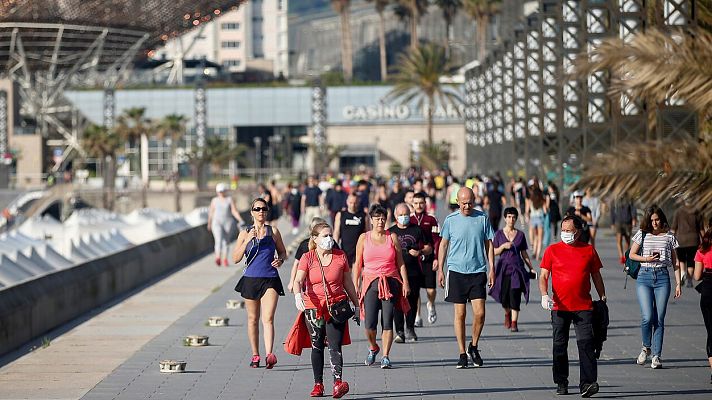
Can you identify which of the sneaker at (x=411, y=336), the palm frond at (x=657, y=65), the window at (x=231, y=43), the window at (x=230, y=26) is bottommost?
the sneaker at (x=411, y=336)

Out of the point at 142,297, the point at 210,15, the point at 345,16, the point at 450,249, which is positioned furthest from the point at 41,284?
the point at 345,16

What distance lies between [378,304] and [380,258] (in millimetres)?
460

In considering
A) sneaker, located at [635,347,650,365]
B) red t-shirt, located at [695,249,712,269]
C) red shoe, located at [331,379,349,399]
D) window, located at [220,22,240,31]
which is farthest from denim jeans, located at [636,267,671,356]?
window, located at [220,22,240,31]

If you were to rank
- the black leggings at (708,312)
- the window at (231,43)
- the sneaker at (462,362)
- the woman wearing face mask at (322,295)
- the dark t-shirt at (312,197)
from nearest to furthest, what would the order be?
the woman wearing face mask at (322,295)
the black leggings at (708,312)
the sneaker at (462,362)
the dark t-shirt at (312,197)
the window at (231,43)

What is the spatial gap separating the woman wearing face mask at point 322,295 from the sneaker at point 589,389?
1.85 metres

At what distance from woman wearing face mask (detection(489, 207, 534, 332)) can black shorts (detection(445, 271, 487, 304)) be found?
82.8 inches

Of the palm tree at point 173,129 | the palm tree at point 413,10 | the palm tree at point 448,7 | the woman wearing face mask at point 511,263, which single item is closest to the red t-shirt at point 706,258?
the woman wearing face mask at point 511,263

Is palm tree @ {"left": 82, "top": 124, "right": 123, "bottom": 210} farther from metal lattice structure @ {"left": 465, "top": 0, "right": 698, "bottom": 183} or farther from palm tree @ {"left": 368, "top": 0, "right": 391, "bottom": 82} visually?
palm tree @ {"left": 368, "top": 0, "right": 391, "bottom": 82}

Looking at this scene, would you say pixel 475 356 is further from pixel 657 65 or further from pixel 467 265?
pixel 657 65

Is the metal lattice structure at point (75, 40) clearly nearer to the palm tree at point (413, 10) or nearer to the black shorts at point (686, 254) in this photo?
the palm tree at point (413, 10)

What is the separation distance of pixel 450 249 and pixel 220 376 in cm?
240

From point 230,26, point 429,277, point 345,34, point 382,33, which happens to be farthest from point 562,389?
point 230,26

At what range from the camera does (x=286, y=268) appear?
88.2ft

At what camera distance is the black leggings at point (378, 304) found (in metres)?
13.1
